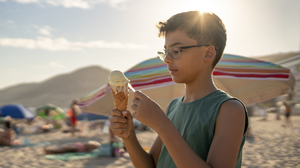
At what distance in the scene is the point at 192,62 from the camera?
1.38m

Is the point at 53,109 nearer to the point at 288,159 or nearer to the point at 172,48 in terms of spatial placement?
the point at 288,159

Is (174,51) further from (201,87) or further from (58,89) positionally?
(58,89)

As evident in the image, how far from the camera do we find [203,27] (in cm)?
138

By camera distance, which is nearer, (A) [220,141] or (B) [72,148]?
(A) [220,141]

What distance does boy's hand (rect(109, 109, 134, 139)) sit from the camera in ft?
4.82

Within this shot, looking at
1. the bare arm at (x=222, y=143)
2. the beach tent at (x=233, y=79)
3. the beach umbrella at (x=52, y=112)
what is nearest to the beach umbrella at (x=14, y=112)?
the beach umbrella at (x=52, y=112)

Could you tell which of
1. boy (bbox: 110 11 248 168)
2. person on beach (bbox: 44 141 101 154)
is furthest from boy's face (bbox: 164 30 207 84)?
person on beach (bbox: 44 141 101 154)

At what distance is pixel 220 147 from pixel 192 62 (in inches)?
19.8

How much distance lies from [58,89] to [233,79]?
81.3 metres

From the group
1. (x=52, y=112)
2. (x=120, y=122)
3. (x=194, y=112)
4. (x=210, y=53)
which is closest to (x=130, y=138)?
(x=120, y=122)

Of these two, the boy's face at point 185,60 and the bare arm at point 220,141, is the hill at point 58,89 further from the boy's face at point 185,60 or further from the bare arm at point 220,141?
the bare arm at point 220,141

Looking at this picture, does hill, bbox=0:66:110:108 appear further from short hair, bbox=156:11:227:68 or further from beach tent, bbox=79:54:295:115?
short hair, bbox=156:11:227:68

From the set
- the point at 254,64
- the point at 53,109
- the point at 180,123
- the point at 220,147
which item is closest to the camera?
the point at 220,147

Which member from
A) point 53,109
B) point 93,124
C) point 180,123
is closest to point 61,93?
point 53,109
